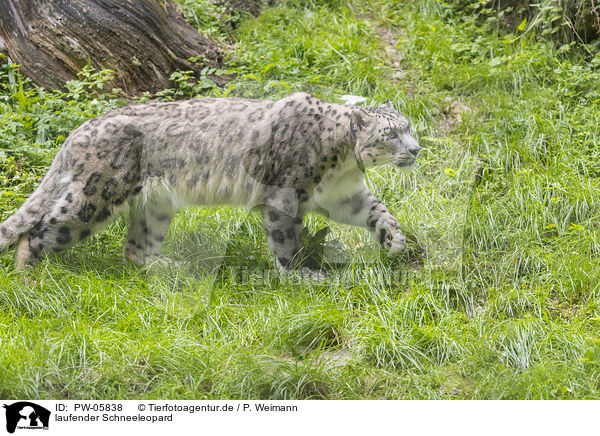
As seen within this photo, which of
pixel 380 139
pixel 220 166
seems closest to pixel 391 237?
pixel 380 139

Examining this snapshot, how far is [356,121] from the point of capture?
5.84 metres

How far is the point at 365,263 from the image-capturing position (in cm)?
590

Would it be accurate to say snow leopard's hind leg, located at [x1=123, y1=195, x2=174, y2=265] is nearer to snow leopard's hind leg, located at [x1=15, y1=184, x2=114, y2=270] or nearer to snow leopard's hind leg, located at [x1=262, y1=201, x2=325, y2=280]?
snow leopard's hind leg, located at [x1=15, y1=184, x2=114, y2=270]

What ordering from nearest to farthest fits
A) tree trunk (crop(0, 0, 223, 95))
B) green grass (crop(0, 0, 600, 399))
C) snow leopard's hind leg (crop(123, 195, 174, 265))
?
green grass (crop(0, 0, 600, 399))
snow leopard's hind leg (crop(123, 195, 174, 265))
tree trunk (crop(0, 0, 223, 95))

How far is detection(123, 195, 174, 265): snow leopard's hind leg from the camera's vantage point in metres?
6.35

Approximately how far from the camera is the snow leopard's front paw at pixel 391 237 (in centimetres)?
601

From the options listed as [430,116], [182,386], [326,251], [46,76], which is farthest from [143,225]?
[430,116]

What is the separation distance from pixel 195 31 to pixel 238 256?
170 inches
